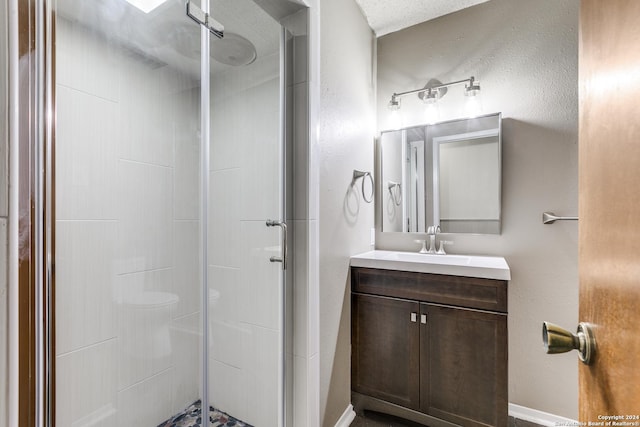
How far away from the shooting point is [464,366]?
1507 mm

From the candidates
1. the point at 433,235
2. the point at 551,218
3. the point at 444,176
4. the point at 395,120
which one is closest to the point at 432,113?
the point at 395,120

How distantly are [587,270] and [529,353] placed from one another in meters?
1.64

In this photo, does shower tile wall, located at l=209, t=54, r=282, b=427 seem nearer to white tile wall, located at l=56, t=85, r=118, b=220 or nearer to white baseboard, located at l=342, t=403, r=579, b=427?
white tile wall, located at l=56, t=85, r=118, b=220

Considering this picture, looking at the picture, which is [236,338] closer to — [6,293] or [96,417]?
[96,417]

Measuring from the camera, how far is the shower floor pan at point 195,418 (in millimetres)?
1060

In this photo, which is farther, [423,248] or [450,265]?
[423,248]

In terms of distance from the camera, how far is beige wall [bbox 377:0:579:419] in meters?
1.69

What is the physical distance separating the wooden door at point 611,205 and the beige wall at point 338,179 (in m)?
1.09

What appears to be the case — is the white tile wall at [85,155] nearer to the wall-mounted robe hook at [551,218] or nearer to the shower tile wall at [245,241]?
the shower tile wall at [245,241]

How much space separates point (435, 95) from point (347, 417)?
6.90 feet

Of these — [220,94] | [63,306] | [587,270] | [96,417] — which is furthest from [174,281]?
[587,270]

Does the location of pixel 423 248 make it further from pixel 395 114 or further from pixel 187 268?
pixel 187 268

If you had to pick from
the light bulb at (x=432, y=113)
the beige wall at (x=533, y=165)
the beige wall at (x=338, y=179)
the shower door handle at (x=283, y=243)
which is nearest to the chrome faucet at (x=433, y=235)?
the beige wall at (x=533, y=165)

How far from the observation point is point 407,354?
1.64m
